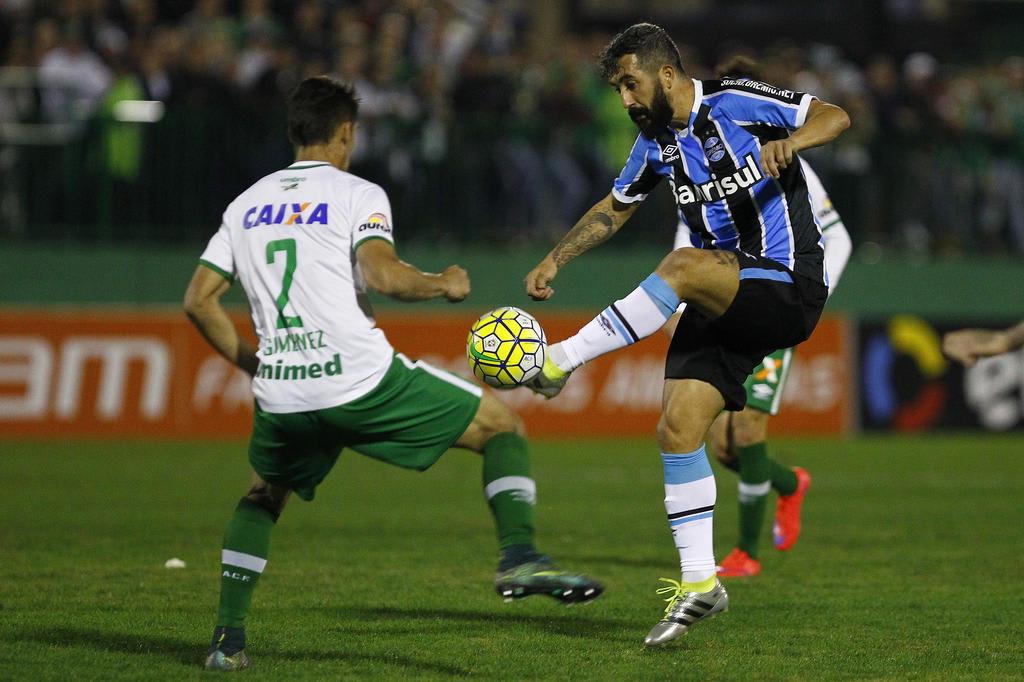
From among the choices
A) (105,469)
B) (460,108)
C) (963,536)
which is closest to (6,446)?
(105,469)

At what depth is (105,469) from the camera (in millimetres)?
13930

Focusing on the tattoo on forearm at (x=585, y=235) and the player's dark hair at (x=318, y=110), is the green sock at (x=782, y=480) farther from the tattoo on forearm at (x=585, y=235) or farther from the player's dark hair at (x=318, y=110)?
the player's dark hair at (x=318, y=110)

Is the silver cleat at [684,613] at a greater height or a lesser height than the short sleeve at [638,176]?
lesser

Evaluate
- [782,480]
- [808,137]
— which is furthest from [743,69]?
[782,480]

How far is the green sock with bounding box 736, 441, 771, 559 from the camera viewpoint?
27.7 ft

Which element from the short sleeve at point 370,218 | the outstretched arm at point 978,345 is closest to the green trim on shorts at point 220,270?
the short sleeve at point 370,218

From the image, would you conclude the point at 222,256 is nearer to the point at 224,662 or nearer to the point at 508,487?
the point at 508,487

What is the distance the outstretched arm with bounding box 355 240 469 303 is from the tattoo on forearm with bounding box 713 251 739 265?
1.13 m

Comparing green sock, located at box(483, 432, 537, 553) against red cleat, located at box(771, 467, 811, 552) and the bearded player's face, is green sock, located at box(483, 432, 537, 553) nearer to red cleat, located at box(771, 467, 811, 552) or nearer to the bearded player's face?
the bearded player's face

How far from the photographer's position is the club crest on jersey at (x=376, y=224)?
5.59 meters

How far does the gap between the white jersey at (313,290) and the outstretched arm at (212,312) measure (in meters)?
0.14

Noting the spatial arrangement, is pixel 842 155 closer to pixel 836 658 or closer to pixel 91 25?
pixel 91 25

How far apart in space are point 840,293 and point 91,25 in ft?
32.0

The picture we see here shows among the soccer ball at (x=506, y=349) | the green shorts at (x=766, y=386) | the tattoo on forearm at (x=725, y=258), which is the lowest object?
the green shorts at (x=766, y=386)
